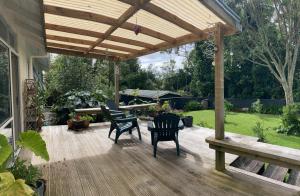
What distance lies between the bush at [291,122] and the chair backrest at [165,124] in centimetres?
589

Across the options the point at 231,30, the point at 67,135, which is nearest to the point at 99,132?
the point at 67,135

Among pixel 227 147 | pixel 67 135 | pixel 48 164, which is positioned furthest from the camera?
pixel 67 135

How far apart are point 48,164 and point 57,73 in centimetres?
989

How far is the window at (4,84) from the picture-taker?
11.4ft

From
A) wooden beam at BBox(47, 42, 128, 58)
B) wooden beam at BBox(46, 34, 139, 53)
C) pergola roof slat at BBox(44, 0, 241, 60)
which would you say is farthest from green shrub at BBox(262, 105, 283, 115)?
pergola roof slat at BBox(44, 0, 241, 60)

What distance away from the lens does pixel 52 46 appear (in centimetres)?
689

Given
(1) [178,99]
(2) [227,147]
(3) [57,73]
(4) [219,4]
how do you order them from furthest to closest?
(1) [178,99], (3) [57,73], (2) [227,147], (4) [219,4]

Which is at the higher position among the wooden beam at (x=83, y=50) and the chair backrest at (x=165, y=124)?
the wooden beam at (x=83, y=50)

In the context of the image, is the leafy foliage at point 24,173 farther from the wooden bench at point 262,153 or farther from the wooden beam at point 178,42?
the wooden beam at point 178,42

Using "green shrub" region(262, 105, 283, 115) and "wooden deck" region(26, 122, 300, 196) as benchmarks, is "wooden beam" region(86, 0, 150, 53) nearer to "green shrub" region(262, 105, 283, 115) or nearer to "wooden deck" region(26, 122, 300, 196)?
"wooden deck" region(26, 122, 300, 196)

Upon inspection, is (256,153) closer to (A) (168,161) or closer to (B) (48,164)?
(A) (168,161)

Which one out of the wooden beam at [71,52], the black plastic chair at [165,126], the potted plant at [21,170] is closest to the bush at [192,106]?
the wooden beam at [71,52]

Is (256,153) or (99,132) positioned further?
(99,132)

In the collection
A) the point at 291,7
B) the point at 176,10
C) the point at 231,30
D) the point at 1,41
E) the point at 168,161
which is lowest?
the point at 168,161
